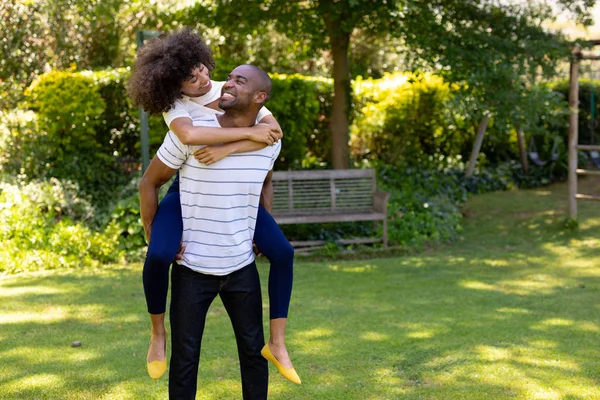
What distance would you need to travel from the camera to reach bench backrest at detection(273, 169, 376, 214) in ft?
30.3

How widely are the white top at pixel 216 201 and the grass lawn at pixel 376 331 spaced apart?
1.50 metres

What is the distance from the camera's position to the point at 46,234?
8742 mm

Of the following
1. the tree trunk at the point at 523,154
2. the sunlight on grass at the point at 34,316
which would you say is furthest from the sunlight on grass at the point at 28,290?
the tree trunk at the point at 523,154

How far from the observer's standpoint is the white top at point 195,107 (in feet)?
10.5

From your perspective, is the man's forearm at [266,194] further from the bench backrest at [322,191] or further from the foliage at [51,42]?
the foliage at [51,42]

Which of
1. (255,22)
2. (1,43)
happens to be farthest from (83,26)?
(255,22)

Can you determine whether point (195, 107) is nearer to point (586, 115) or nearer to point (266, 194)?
point (266, 194)

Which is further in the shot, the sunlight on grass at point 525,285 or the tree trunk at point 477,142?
the tree trunk at point 477,142

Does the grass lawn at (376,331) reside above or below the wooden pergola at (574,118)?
below

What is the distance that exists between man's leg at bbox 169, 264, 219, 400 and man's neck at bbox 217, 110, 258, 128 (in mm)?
607

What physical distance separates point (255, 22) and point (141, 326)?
17.3 feet

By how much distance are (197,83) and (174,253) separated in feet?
2.23

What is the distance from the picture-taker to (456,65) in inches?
370

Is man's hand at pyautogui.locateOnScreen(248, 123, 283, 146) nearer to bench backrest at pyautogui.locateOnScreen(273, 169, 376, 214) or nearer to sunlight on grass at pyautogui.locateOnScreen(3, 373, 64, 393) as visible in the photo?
sunlight on grass at pyautogui.locateOnScreen(3, 373, 64, 393)
